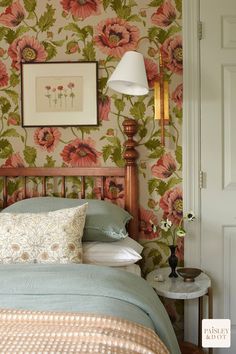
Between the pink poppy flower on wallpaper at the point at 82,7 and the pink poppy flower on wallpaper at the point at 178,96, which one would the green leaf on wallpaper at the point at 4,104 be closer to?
the pink poppy flower on wallpaper at the point at 82,7

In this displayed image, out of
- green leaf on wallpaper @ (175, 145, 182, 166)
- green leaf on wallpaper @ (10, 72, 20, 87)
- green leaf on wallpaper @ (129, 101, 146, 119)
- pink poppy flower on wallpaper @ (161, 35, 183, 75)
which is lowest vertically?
green leaf on wallpaper @ (175, 145, 182, 166)

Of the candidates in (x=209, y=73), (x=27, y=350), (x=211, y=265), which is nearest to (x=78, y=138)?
(x=209, y=73)

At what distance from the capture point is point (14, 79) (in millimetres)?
2406

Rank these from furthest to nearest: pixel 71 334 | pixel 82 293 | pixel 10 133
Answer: pixel 10 133 → pixel 82 293 → pixel 71 334

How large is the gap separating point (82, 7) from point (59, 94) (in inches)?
21.0

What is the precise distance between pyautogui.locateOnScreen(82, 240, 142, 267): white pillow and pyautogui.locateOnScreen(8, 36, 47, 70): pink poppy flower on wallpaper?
119 centimetres

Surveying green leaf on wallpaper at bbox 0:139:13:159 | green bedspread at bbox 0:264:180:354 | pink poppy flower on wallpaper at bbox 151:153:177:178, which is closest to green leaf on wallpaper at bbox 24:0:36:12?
green leaf on wallpaper at bbox 0:139:13:159

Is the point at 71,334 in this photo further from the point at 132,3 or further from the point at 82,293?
the point at 132,3

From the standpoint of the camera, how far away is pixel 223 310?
240cm

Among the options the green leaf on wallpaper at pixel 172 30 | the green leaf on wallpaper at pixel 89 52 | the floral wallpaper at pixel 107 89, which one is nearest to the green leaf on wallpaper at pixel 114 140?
the floral wallpaper at pixel 107 89

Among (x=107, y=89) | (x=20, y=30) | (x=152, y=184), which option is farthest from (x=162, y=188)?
(x=20, y=30)

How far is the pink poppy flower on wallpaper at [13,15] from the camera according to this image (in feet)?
7.83

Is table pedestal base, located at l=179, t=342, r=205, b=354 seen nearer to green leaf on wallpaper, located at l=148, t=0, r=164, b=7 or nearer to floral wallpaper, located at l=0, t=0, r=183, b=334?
floral wallpaper, located at l=0, t=0, r=183, b=334

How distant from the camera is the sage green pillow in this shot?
2035 millimetres
